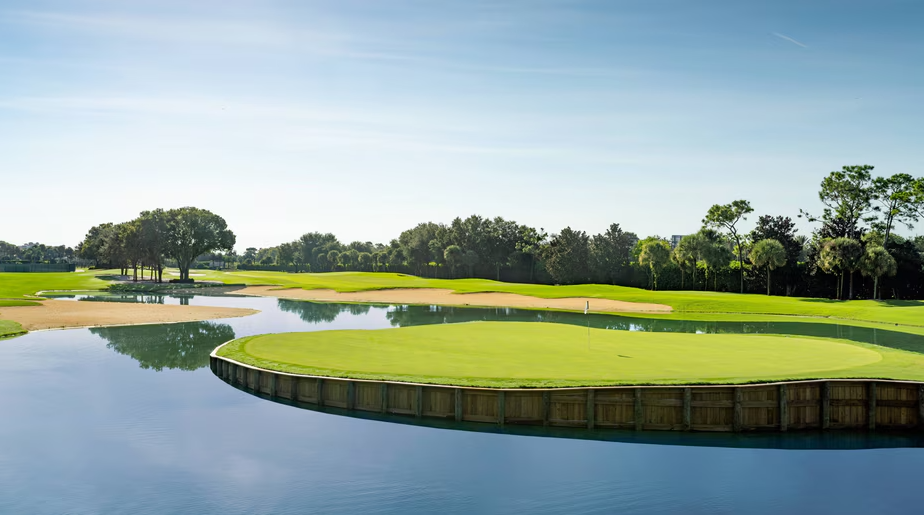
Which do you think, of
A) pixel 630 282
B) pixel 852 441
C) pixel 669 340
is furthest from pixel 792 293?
pixel 852 441

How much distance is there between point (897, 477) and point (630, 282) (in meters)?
92.6

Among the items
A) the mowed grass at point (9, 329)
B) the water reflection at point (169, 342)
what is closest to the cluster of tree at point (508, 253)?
the water reflection at point (169, 342)

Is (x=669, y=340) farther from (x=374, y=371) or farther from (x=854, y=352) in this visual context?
(x=374, y=371)

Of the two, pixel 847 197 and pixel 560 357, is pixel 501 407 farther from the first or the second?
pixel 847 197

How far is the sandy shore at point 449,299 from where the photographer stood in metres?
72.8

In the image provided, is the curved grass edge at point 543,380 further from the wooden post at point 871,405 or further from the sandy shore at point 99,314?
the sandy shore at point 99,314

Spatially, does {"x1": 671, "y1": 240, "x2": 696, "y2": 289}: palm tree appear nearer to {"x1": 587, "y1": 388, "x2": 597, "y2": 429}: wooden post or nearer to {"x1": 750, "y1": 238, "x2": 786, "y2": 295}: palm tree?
{"x1": 750, "y1": 238, "x2": 786, "y2": 295}: palm tree

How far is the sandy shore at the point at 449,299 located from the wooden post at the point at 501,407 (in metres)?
47.0

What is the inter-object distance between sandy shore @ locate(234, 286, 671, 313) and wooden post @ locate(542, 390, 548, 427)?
46.8 metres

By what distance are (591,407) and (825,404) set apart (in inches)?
323

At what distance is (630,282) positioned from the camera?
4343 inches

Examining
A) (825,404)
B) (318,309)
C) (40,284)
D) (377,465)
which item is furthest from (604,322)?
(40,284)

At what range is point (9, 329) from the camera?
155 ft

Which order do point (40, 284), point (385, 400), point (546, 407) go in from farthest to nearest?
point (40, 284)
point (385, 400)
point (546, 407)
